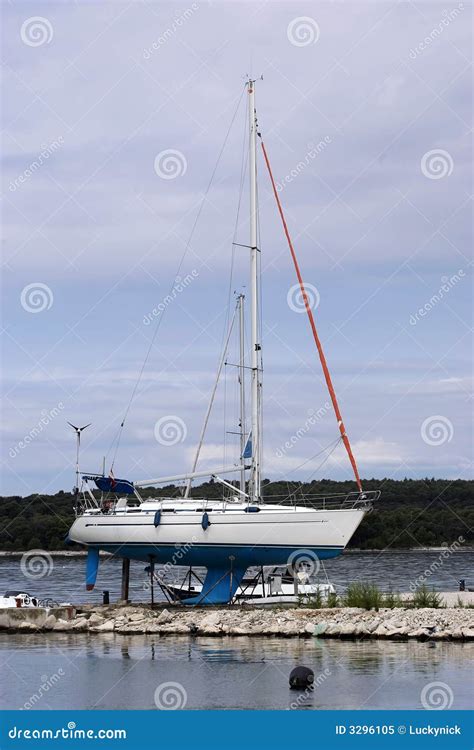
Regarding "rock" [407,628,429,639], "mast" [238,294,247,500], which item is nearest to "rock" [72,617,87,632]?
"mast" [238,294,247,500]

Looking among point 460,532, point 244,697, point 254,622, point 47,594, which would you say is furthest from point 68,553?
point 244,697

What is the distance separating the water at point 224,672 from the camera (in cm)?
2802

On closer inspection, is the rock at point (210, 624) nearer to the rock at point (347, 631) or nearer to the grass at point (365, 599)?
the rock at point (347, 631)

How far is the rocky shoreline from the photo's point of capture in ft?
124

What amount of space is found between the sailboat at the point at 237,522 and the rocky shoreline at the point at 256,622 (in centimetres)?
252

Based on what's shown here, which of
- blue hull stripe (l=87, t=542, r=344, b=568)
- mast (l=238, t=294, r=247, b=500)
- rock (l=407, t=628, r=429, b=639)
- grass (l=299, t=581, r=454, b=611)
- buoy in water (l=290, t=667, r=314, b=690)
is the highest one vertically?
mast (l=238, t=294, r=247, b=500)

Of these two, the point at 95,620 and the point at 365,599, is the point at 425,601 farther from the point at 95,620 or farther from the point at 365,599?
Result: the point at 95,620

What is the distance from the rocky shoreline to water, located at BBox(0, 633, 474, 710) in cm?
89

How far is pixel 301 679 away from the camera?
2934 cm

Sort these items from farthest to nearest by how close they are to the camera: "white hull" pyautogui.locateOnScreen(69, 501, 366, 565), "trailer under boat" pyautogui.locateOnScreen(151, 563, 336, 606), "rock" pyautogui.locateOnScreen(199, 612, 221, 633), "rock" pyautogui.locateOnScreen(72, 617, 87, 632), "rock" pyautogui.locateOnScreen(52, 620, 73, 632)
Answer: "trailer under boat" pyautogui.locateOnScreen(151, 563, 336, 606)
"white hull" pyautogui.locateOnScreen(69, 501, 366, 565)
"rock" pyautogui.locateOnScreen(52, 620, 73, 632)
"rock" pyautogui.locateOnScreen(72, 617, 87, 632)
"rock" pyautogui.locateOnScreen(199, 612, 221, 633)

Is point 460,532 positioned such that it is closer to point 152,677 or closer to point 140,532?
point 140,532

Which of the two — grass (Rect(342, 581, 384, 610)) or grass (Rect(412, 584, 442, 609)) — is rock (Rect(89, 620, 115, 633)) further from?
grass (Rect(412, 584, 442, 609))
